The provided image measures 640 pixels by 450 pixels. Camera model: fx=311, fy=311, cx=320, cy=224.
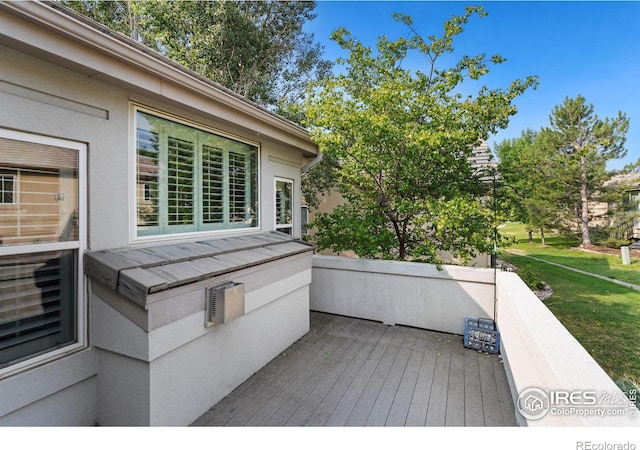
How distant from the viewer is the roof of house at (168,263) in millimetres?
2383

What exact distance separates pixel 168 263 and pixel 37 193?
1.07 m

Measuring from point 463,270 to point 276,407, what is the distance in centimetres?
339

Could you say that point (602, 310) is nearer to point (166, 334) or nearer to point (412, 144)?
point (412, 144)

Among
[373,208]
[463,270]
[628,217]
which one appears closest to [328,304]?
[373,208]

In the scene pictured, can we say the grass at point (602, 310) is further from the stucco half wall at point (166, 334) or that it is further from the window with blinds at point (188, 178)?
the stucco half wall at point (166, 334)

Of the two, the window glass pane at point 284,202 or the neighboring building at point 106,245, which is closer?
the neighboring building at point 106,245

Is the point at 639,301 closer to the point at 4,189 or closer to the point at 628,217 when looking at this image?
the point at 628,217

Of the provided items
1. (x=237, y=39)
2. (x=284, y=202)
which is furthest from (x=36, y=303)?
(x=237, y=39)

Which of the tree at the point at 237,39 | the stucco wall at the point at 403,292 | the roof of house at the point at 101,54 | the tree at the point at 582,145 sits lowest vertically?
the stucco wall at the point at 403,292

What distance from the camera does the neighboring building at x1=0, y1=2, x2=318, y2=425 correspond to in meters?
2.19

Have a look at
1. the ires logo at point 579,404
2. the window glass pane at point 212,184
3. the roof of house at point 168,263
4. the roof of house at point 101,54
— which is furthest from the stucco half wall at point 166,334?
the ires logo at point 579,404

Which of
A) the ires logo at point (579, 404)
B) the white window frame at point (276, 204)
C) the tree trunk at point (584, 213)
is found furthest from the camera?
the tree trunk at point (584, 213)

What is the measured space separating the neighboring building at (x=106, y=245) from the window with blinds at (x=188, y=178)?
0.7 inches

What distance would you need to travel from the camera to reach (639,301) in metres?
7.38
